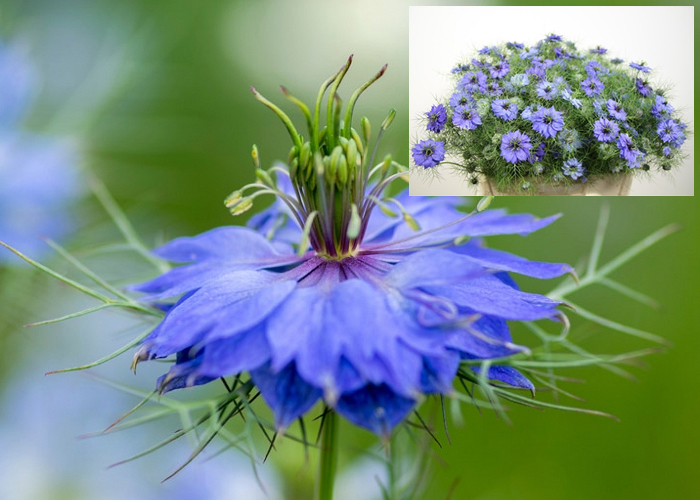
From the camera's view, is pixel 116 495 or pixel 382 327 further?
pixel 116 495

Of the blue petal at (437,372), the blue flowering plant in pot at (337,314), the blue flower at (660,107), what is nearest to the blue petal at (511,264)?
the blue flowering plant in pot at (337,314)

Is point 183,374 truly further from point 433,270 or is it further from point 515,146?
point 515,146

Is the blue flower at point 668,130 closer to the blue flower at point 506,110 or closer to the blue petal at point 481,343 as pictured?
the blue flower at point 506,110

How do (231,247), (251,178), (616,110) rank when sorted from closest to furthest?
(231,247) < (616,110) < (251,178)

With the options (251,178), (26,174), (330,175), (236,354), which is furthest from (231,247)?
(251,178)

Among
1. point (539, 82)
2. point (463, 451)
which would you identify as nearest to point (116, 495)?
point (463, 451)

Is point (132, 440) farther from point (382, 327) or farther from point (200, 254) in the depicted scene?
point (382, 327)
